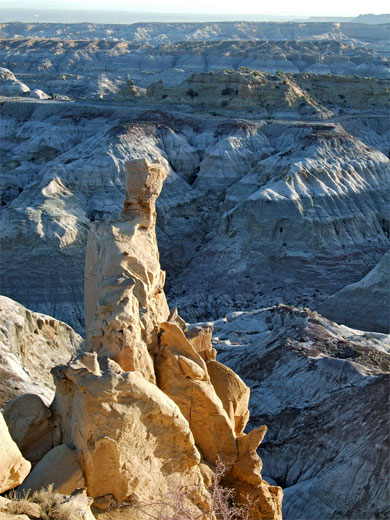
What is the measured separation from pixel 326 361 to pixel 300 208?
31.3 metres

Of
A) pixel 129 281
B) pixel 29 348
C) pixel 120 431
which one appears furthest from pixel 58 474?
pixel 29 348

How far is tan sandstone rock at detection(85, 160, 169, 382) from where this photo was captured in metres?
11.8

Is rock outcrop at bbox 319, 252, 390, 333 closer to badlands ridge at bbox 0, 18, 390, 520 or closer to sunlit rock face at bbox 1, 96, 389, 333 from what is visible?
badlands ridge at bbox 0, 18, 390, 520

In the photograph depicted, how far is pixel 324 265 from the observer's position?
2152 inches

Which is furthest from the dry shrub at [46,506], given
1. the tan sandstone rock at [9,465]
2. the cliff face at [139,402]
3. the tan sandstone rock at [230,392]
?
the tan sandstone rock at [230,392]

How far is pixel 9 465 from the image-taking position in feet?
33.0

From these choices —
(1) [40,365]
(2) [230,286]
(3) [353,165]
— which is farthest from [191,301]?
(1) [40,365]

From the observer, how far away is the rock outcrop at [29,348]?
19.5 m

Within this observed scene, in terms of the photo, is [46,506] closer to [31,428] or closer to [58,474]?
[58,474]

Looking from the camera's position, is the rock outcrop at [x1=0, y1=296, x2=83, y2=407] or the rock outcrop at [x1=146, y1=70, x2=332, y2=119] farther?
the rock outcrop at [x1=146, y1=70, x2=332, y2=119]

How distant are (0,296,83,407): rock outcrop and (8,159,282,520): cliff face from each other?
21.4ft

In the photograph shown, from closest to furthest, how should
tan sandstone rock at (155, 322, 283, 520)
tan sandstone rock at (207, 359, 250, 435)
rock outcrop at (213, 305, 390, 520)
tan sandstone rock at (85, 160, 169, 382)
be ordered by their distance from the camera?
tan sandstone rock at (85, 160, 169, 382)
tan sandstone rock at (155, 322, 283, 520)
tan sandstone rock at (207, 359, 250, 435)
rock outcrop at (213, 305, 390, 520)

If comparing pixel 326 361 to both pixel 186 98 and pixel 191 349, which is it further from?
pixel 186 98

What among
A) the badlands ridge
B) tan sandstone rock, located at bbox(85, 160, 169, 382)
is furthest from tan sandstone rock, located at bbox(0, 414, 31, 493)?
tan sandstone rock, located at bbox(85, 160, 169, 382)
